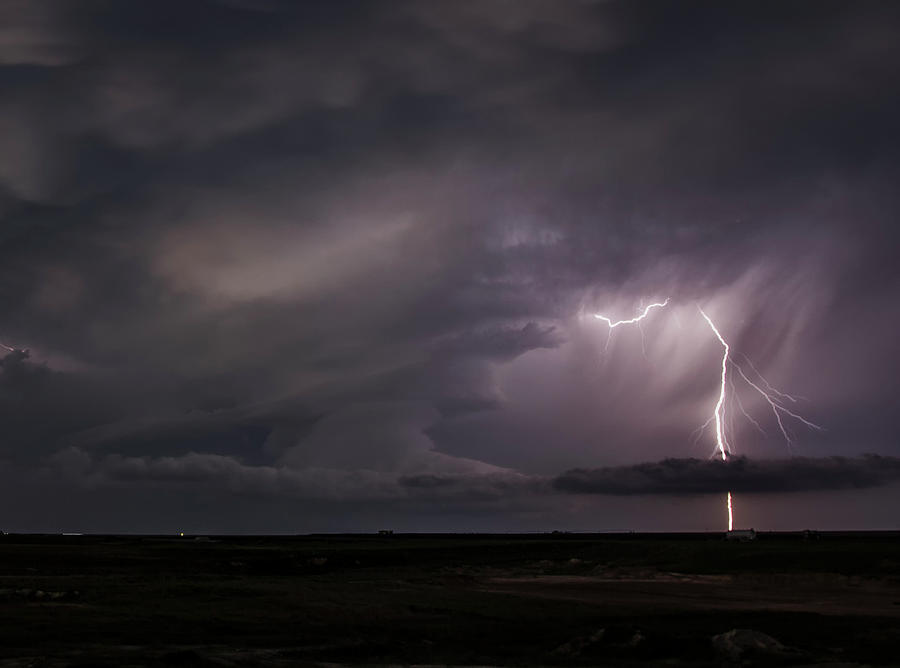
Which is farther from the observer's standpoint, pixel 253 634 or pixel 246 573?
pixel 246 573

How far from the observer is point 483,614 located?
179 feet

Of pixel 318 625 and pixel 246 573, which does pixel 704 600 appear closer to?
pixel 318 625

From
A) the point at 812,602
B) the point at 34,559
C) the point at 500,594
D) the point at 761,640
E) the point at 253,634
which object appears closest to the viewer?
the point at 761,640

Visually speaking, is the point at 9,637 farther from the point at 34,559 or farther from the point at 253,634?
the point at 34,559

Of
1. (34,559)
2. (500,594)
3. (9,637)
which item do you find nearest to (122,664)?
(9,637)

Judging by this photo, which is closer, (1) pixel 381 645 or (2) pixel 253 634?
(1) pixel 381 645

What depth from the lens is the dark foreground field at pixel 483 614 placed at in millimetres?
38281

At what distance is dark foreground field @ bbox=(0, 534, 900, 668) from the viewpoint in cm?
3828

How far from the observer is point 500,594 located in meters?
68.9

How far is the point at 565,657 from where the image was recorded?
127ft

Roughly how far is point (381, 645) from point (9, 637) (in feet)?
58.2

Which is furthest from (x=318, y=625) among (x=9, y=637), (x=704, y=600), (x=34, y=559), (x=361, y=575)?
(x=34, y=559)

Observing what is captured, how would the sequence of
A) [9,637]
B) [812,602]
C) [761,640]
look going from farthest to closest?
[812,602]
[9,637]
[761,640]

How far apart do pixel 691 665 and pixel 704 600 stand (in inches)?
1198
